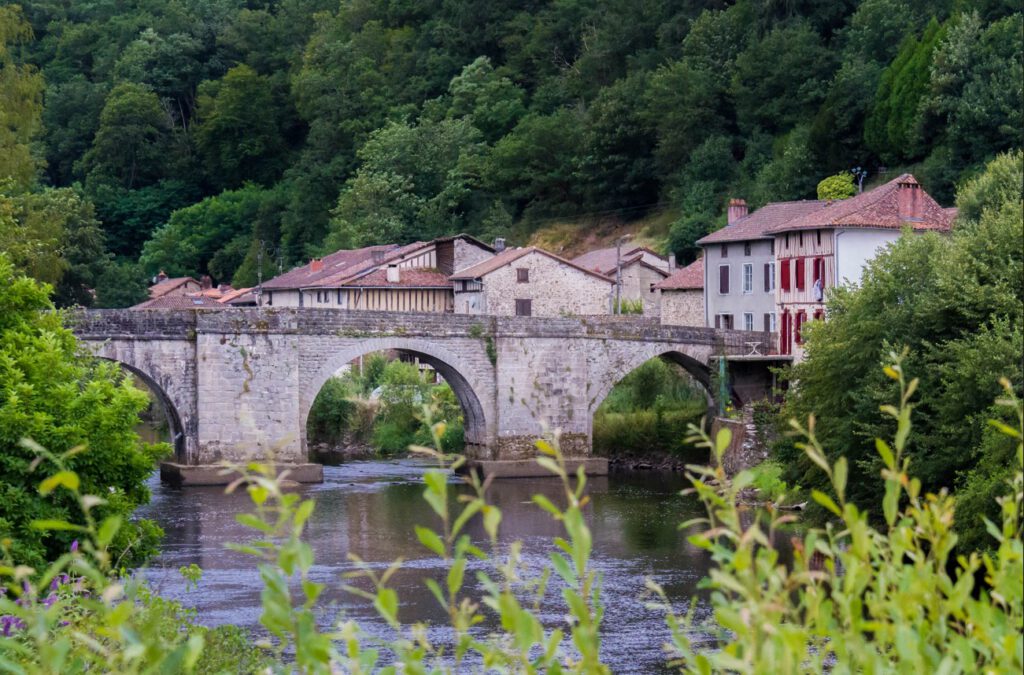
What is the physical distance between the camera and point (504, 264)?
151 feet

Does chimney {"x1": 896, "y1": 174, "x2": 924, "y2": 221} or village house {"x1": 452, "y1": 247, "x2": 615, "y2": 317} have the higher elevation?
chimney {"x1": 896, "y1": 174, "x2": 924, "y2": 221}

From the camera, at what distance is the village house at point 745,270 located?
4097 centimetres

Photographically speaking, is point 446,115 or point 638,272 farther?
point 446,115

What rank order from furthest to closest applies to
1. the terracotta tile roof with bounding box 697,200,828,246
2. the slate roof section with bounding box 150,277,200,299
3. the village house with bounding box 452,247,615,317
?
the slate roof section with bounding box 150,277,200,299 → the village house with bounding box 452,247,615,317 → the terracotta tile roof with bounding box 697,200,828,246

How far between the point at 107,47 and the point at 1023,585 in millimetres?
87401

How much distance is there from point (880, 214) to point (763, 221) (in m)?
5.75

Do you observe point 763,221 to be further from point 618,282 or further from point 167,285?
point 167,285

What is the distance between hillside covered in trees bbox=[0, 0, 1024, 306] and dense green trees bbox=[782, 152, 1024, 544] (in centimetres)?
1669

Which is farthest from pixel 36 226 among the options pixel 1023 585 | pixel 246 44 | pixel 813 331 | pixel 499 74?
pixel 246 44

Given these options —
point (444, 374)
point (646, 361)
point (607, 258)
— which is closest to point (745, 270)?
point (646, 361)

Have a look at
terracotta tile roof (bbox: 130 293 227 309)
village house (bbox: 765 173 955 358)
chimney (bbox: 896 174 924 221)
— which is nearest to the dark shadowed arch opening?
village house (bbox: 765 173 955 358)

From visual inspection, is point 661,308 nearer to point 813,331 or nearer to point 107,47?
point 813,331

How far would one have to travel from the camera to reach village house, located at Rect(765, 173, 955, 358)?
120 feet

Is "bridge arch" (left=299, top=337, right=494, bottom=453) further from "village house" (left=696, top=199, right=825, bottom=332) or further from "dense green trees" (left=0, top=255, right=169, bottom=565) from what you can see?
"dense green trees" (left=0, top=255, right=169, bottom=565)
